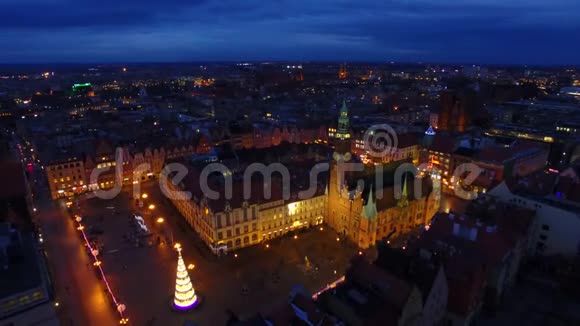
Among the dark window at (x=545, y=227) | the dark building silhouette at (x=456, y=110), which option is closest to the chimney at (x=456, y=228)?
the dark window at (x=545, y=227)

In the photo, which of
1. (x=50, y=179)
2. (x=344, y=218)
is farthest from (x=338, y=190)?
(x=50, y=179)

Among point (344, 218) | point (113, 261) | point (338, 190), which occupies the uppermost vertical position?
point (338, 190)

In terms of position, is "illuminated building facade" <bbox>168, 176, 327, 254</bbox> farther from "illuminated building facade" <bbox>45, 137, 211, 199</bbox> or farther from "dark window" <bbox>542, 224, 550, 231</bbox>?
"dark window" <bbox>542, 224, 550, 231</bbox>

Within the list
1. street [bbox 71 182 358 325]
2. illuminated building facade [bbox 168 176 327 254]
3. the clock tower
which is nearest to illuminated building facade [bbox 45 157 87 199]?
street [bbox 71 182 358 325]

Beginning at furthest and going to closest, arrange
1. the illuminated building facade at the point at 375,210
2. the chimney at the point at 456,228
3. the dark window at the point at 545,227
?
the illuminated building facade at the point at 375,210 → the dark window at the point at 545,227 → the chimney at the point at 456,228

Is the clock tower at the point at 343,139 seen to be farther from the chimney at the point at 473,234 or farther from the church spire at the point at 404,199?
the chimney at the point at 473,234

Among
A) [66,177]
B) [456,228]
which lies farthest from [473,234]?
[66,177]

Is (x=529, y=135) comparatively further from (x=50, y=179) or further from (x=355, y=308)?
(x=50, y=179)

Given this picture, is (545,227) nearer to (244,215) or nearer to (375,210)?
(375,210)
